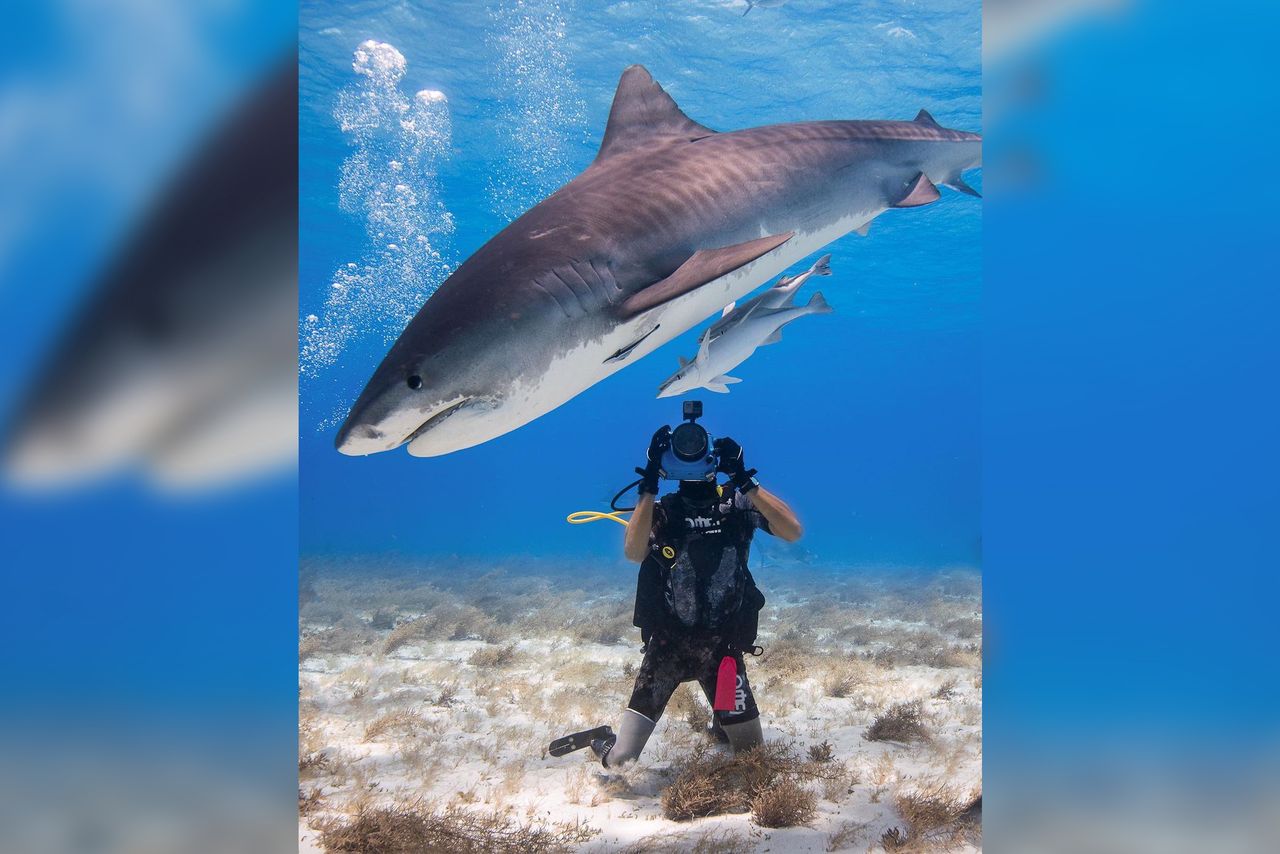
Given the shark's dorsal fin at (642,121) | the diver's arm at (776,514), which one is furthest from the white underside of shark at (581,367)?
the diver's arm at (776,514)

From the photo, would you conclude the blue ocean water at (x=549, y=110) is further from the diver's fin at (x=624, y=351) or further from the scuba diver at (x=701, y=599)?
the diver's fin at (x=624, y=351)

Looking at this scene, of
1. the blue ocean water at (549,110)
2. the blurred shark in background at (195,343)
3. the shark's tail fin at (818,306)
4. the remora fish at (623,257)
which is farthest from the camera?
the blue ocean water at (549,110)

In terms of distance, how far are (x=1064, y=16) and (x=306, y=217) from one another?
2094 centimetres

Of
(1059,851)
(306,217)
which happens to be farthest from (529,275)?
(306,217)

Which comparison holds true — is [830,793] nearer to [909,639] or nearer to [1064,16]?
[1064,16]

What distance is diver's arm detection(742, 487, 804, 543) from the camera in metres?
3.91

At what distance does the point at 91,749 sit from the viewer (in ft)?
5.29

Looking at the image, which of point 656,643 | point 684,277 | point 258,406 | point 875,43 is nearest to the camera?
point 258,406

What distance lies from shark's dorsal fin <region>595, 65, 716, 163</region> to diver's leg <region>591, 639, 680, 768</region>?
271 centimetres

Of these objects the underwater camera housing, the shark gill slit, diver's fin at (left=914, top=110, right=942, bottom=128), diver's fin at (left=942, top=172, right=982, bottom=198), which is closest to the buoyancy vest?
the underwater camera housing

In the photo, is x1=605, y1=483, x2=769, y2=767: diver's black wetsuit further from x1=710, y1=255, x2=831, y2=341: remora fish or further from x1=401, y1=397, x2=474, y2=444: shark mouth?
x1=401, y1=397, x2=474, y2=444: shark mouth

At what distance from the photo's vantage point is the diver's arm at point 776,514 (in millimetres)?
3914

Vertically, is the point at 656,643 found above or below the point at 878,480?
below

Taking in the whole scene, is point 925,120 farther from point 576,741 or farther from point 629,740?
point 576,741
